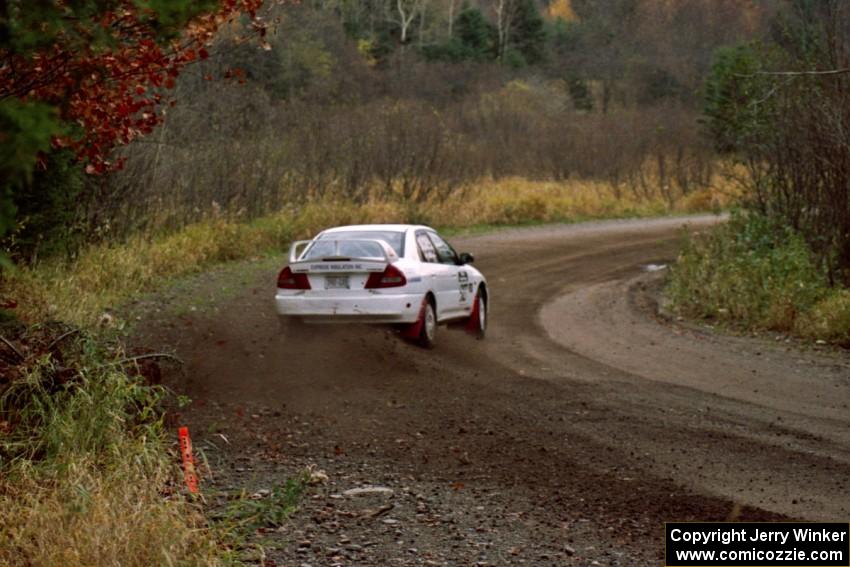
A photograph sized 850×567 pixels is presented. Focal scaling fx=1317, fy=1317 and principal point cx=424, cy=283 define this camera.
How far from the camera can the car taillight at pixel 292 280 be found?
1552 cm

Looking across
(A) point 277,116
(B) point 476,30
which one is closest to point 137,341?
(A) point 277,116

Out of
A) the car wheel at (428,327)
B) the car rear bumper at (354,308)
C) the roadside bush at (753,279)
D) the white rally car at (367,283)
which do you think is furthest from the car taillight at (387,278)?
the roadside bush at (753,279)

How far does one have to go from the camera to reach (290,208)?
30609mm

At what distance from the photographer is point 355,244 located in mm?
15922

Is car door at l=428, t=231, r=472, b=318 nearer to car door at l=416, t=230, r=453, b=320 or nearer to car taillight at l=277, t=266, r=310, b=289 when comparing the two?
car door at l=416, t=230, r=453, b=320

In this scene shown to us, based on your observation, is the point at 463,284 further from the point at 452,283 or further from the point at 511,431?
the point at 511,431

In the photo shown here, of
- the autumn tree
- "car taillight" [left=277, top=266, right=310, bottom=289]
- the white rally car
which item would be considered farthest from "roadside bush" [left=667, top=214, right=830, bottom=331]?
the autumn tree

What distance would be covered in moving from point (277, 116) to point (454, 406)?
80.7 feet

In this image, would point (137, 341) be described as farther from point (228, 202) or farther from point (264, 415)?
point (228, 202)

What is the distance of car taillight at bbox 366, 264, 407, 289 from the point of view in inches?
604

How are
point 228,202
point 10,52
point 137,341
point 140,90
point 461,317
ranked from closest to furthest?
point 10,52
point 140,90
point 137,341
point 461,317
point 228,202

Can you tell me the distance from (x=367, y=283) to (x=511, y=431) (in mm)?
4534

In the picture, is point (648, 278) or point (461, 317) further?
point (648, 278)

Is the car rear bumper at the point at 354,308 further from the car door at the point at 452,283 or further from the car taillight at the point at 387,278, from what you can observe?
the car door at the point at 452,283
